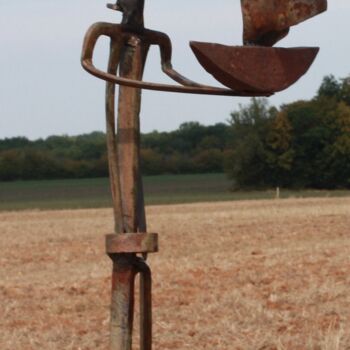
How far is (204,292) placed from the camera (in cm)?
1159

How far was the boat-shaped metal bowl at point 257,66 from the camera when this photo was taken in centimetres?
343

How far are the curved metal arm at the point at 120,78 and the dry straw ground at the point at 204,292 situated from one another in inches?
143

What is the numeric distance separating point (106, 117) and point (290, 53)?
2.39ft

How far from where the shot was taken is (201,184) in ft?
260

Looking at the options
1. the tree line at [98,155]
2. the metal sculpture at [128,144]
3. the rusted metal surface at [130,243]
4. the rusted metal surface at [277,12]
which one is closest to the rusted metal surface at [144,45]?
the metal sculpture at [128,144]

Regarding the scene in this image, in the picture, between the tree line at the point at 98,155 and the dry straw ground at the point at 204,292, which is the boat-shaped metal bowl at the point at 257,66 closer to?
the dry straw ground at the point at 204,292

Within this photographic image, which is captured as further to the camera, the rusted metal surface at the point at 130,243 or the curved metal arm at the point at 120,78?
the rusted metal surface at the point at 130,243

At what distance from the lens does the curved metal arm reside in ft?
11.9

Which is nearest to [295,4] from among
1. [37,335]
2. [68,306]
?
[37,335]

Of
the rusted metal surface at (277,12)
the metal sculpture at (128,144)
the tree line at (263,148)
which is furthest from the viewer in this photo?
the tree line at (263,148)

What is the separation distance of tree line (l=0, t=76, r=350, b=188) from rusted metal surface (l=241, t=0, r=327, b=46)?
67255mm

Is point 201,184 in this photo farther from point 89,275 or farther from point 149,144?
point 89,275

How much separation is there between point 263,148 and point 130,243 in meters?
70.2

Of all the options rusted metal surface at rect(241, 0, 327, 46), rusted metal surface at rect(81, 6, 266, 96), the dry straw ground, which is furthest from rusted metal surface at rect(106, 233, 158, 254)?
the dry straw ground
